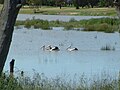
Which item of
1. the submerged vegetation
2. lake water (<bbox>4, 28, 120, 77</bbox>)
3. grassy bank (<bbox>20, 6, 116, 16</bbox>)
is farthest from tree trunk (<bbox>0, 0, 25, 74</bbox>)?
grassy bank (<bbox>20, 6, 116, 16</bbox>)

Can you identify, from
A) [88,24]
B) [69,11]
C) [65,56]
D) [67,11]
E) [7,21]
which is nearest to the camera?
[7,21]

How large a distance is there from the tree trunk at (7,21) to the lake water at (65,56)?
24.2ft

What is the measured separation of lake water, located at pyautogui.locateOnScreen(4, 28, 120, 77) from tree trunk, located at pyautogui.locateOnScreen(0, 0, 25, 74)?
24.2 ft

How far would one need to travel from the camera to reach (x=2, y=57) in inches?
389

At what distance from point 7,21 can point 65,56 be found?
1907cm

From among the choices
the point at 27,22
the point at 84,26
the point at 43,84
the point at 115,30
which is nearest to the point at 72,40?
the point at 115,30

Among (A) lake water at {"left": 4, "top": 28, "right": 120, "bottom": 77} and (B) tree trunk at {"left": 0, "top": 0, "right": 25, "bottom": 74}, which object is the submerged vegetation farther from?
(B) tree trunk at {"left": 0, "top": 0, "right": 25, "bottom": 74}

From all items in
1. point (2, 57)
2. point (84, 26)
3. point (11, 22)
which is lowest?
point (84, 26)

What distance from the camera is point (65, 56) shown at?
94.4 ft

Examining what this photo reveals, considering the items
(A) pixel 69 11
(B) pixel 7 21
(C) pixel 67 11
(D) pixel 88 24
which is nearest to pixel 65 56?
(B) pixel 7 21

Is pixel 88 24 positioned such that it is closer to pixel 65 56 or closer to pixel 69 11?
pixel 65 56

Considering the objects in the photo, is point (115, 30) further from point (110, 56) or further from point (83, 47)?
point (110, 56)

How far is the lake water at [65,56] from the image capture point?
67.7 feet

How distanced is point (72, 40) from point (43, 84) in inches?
1031
